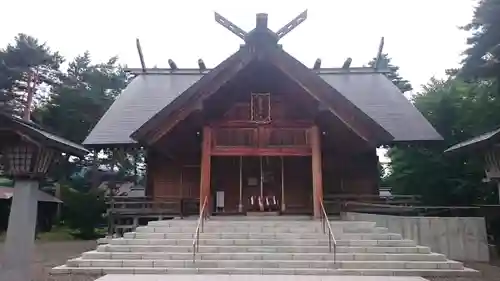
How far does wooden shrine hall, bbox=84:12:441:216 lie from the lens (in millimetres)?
11836

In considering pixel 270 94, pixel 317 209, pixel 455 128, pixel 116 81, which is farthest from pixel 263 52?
pixel 116 81

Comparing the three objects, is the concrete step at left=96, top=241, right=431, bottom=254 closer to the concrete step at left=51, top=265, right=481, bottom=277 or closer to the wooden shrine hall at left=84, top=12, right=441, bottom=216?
the concrete step at left=51, top=265, right=481, bottom=277

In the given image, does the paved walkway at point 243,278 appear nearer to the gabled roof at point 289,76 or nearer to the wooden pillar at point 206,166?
the wooden pillar at point 206,166

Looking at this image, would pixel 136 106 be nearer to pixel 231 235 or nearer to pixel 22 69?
pixel 231 235

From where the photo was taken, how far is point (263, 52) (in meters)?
11.8

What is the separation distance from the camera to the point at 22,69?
106ft

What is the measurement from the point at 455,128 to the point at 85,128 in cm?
2538

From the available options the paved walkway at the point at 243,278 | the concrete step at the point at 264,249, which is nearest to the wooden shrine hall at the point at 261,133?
the concrete step at the point at 264,249

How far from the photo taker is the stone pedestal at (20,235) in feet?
18.1

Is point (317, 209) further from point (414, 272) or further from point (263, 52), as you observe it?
point (263, 52)

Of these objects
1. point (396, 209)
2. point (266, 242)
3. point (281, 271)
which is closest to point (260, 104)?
point (266, 242)

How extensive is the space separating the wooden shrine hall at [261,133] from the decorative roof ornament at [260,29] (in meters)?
0.03

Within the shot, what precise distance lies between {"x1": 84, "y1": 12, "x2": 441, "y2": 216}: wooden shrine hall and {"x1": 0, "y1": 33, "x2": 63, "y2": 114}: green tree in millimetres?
17904

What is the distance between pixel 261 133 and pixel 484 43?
7.70 m
